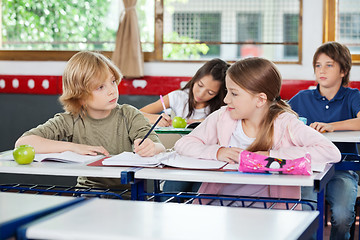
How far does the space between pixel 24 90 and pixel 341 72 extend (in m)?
2.56

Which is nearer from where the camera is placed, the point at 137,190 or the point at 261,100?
the point at 137,190

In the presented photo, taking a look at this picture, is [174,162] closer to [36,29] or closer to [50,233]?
[50,233]

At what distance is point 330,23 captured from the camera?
160 inches

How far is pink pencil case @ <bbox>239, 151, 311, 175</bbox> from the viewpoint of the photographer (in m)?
1.69

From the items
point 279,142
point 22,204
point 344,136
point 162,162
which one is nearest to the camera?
point 22,204

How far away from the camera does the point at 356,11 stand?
4082 millimetres

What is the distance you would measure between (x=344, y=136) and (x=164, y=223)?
174 cm

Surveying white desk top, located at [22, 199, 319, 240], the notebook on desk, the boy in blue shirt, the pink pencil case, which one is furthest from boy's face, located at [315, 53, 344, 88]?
white desk top, located at [22, 199, 319, 240]

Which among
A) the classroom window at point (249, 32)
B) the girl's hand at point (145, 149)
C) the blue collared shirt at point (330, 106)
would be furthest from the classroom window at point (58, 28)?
the girl's hand at point (145, 149)

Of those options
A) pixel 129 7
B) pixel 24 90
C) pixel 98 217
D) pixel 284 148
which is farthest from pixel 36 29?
pixel 98 217

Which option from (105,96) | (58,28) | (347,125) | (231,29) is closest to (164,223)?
(105,96)

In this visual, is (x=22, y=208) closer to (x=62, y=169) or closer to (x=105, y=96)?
(x=62, y=169)

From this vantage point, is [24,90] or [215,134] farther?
[24,90]

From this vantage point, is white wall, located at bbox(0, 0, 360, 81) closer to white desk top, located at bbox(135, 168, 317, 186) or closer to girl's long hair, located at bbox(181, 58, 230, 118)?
girl's long hair, located at bbox(181, 58, 230, 118)
